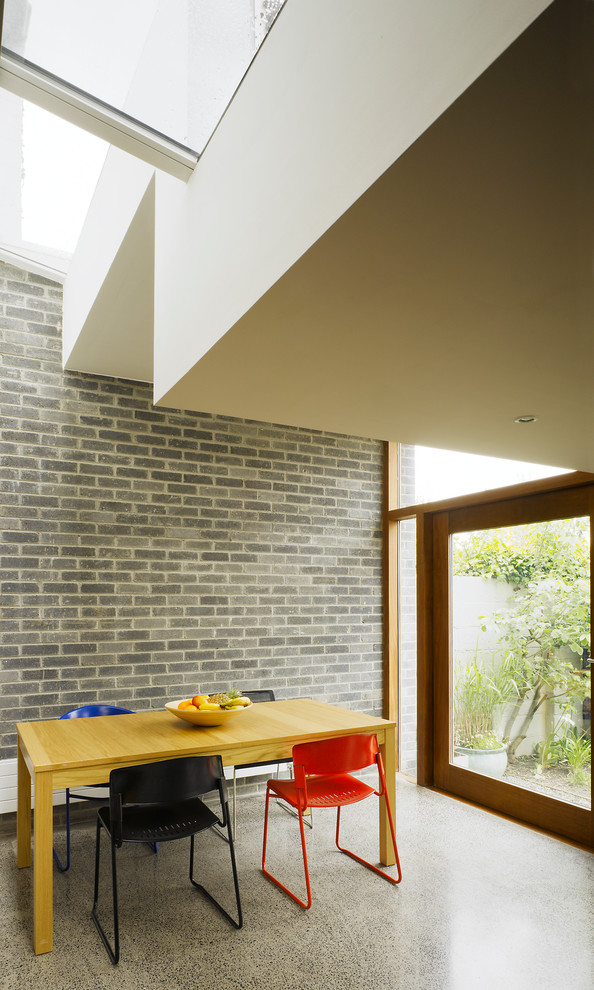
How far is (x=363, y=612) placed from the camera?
514cm

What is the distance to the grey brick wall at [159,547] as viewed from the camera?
155 inches

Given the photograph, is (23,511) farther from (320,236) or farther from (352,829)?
(320,236)

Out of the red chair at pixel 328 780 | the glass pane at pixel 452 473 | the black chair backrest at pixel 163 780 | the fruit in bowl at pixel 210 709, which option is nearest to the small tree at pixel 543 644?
the glass pane at pixel 452 473

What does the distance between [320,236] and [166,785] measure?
7.10ft

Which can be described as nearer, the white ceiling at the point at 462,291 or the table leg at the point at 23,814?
the white ceiling at the point at 462,291

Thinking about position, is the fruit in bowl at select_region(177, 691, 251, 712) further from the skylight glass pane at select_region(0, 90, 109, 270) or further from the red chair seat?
the skylight glass pane at select_region(0, 90, 109, 270)

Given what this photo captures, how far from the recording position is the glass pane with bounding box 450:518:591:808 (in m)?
3.74

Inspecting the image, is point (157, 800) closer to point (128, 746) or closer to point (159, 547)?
point (128, 746)

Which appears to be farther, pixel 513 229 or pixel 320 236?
pixel 320 236

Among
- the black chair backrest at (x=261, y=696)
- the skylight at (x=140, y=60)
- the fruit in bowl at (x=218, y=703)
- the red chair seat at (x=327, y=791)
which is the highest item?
the skylight at (x=140, y=60)

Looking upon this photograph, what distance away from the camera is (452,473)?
187 inches

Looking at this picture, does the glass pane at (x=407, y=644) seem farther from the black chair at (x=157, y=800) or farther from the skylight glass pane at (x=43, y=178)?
the skylight glass pane at (x=43, y=178)

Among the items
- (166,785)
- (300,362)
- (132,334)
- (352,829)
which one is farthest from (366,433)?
(352,829)

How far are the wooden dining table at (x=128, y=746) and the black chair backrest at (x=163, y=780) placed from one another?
0.30 ft
